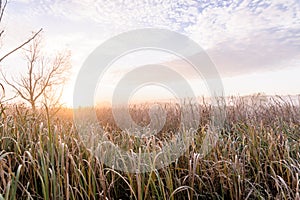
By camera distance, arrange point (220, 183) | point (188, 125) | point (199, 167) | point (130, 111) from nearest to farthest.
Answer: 1. point (220, 183)
2. point (199, 167)
3. point (188, 125)
4. point (130, 111)

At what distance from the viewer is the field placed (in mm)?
1720

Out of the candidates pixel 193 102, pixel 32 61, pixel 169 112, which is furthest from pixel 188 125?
pixel 32 61

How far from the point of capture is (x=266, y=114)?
487 cm

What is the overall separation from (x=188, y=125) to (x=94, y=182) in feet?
9.33

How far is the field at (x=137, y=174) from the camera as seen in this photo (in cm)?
172

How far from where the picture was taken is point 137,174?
1.70 meters

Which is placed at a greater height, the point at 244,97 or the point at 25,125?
the point at 244,97

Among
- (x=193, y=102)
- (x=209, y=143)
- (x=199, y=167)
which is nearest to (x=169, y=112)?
(x=193, y=102)

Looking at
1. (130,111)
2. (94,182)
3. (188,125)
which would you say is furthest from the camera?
(130,111)

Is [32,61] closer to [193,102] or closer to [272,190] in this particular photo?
[193,102]

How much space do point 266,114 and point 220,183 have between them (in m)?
3.25

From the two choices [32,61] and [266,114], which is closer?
[266,114]

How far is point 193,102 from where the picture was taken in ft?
16.6

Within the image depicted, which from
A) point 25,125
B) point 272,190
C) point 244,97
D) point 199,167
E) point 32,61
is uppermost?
point 32,61
